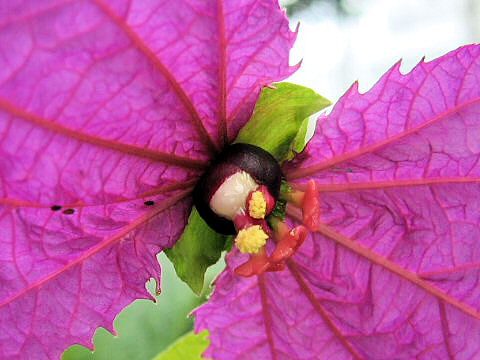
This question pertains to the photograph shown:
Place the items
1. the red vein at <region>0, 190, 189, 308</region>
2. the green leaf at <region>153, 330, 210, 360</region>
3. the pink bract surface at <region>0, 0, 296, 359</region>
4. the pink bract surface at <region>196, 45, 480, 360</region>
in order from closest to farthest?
the pink bract surface at <region>0, 0, 296, 359</region>
the red vein at <region>0, 190, 189, 308</region>
the pink bract surface at <region>196, 45, 480, 360</region>
the green leaf at <region>153, 330, 210, 360</region>

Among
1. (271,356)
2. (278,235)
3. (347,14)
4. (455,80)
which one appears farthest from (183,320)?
(347,14)

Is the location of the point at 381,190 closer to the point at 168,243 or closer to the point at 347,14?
the point at 168,243

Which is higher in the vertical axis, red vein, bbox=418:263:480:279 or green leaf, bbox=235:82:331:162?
green leaf, bbox=235:82:331:162

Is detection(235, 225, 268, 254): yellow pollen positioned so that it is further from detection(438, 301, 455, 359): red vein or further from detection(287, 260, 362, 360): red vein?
detection(438, 301, 455, 359): red vein

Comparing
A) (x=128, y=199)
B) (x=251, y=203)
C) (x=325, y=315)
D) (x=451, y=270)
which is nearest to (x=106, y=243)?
(x=128, y=199)

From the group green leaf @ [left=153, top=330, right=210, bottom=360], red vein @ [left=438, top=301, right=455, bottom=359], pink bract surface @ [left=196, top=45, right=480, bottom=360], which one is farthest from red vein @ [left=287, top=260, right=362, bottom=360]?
green leaf @ [left=153, top=330, right=210, bottom=360]

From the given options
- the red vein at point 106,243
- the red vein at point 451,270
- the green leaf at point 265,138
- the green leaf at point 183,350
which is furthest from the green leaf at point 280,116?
the green leaf at point 183,350

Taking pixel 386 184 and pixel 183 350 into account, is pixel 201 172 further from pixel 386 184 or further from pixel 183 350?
pixel 183 350
